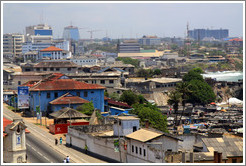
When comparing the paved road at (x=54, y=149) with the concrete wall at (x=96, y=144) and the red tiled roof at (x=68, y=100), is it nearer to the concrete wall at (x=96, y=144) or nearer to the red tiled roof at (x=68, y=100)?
the concrete wall at (x=96, y=144)

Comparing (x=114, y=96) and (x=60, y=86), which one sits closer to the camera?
(x=60, y=86)

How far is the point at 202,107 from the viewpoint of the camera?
8762 cm

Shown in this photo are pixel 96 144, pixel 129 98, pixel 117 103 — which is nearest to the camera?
pixel 96 144

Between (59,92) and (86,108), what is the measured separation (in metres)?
7.89

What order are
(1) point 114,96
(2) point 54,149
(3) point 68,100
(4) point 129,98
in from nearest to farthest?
1. (2) point 54,149
2. (3) point 68,100
3. (4) point 129,98
4. (1) point 114,96

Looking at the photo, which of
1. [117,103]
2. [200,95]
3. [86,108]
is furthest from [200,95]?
[86,108]

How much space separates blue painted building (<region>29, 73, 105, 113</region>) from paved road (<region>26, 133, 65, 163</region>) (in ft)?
62.4

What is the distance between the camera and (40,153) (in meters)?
47.4

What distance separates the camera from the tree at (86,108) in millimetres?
66581

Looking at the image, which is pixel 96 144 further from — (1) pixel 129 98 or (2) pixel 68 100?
(1) pixel 129 98

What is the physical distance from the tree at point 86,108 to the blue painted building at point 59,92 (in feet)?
16.2

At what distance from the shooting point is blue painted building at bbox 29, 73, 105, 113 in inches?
2872

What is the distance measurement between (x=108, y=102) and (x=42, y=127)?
16.9 meters

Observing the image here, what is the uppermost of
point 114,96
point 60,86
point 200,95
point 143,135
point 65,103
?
point 60,86
